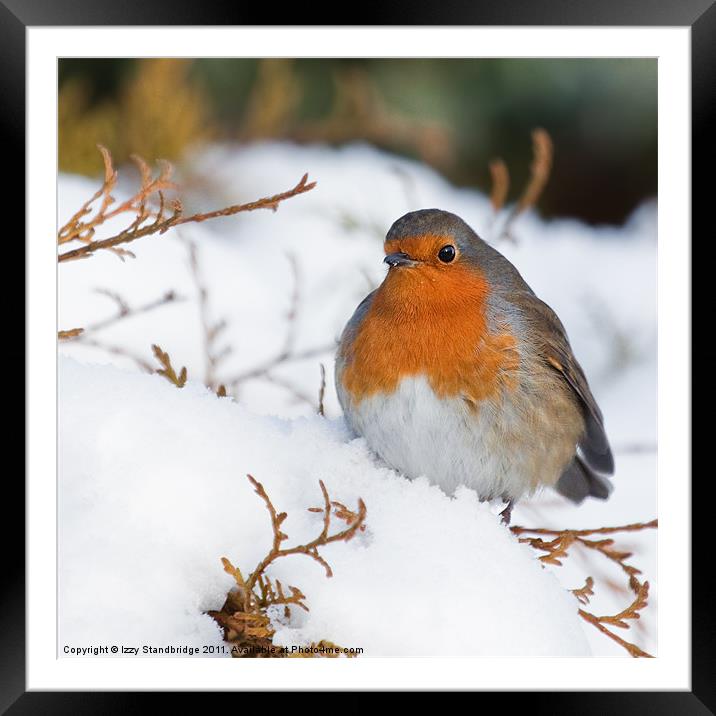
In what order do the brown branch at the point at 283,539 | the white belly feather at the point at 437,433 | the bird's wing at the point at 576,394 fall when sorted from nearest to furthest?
1. the brown branch at the point at 283,539
2. the white belly feather at the point at 437,433
3. the bird's wing at the point at 576,394

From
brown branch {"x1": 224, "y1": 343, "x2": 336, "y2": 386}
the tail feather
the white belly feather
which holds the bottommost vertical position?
the tail feather

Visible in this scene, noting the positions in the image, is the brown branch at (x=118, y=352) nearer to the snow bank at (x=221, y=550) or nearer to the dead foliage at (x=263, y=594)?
the snow bank at (x=221, y=550)

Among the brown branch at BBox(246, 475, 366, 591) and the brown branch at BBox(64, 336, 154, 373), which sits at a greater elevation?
the brown branch at BBox(64, 336, 154, 373)

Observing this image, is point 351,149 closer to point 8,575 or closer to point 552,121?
point 552,121

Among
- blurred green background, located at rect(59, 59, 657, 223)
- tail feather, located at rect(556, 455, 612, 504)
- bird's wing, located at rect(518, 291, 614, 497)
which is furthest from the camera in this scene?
blurred green background, located at rect(59, 59, 657, 223)

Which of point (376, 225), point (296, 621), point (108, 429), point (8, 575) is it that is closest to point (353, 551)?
point (296, 621)

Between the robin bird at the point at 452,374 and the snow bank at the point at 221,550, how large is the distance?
1.17 feet

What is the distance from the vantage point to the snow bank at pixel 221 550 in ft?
7.04

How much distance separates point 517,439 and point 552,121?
1.91 m

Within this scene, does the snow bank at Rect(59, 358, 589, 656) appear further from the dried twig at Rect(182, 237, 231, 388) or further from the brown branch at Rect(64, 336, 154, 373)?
the dried twig at Rect(182, 237, 231, 388)

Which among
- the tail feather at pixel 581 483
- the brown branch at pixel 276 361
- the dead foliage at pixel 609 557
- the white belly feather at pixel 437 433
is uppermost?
the brown branch at pixel 276 361

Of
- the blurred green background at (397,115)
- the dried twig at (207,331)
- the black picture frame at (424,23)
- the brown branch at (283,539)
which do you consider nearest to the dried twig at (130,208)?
the black picture frame at (424,23)

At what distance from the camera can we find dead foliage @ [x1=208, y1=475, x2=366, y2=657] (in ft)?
6.86

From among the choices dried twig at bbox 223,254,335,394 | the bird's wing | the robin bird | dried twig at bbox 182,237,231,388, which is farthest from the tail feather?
dried twig at bbox 182,237,231,388
